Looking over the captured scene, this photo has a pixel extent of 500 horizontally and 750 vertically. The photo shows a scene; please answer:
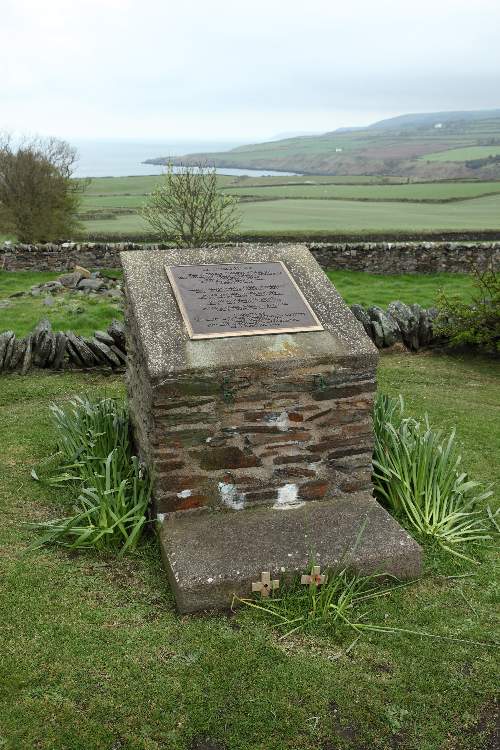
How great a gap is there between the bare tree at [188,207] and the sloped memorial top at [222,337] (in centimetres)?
1256

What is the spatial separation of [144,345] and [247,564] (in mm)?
1850

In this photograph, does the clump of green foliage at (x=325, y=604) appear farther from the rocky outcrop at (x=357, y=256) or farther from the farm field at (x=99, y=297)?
the rocky outcrop at (x=357, y=256)

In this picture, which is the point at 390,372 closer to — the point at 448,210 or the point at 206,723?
the point at 206,723

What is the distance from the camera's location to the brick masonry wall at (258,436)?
5.05 meters

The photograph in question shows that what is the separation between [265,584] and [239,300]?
249 cm

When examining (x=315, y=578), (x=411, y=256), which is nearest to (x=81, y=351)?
(x=315, y=578)

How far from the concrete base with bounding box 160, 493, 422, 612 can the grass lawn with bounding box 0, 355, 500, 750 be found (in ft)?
0.63

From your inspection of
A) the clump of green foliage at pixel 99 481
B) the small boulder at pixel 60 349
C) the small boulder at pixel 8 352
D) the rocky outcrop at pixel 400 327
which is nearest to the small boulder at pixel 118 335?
the small boulder at pixel 60 349

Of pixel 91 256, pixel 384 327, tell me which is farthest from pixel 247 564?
pixel 91 256

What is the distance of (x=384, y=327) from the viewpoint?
11.3 metres

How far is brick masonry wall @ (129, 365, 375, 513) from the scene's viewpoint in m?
5.05

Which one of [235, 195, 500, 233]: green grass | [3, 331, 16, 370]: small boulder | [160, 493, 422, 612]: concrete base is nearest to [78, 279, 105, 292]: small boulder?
[3, 331, 16, 370]: small boulder

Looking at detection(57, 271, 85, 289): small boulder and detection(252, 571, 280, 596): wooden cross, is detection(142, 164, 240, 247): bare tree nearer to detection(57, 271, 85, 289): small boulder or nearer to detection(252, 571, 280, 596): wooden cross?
detection(57, 271, 85, 289): small boulder

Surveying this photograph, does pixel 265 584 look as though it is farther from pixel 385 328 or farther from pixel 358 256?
pixel 358 256
